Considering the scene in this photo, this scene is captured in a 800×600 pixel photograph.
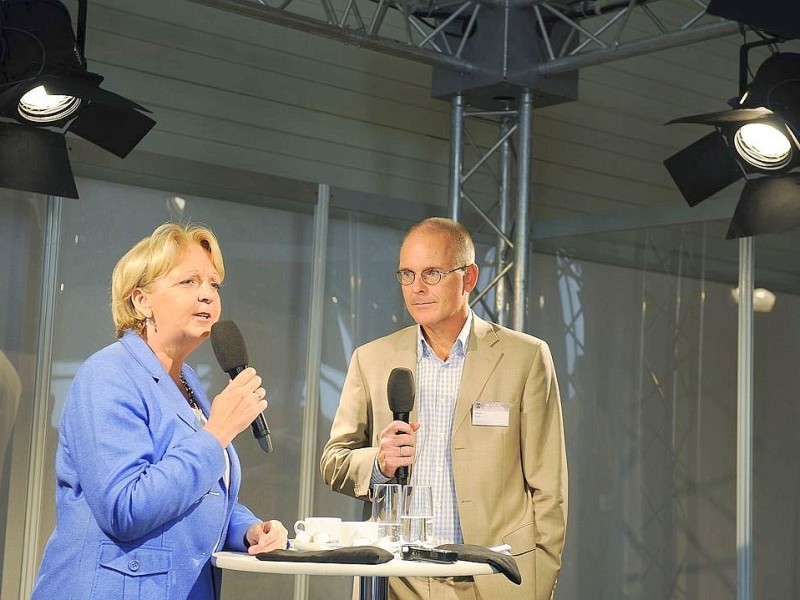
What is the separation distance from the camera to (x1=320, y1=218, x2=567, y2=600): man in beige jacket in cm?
361

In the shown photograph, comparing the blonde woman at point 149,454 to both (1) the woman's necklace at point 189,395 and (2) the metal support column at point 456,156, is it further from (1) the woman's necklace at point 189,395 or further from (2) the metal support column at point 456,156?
(2) the metal support column at point 456,156

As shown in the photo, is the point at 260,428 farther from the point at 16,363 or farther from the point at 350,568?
the point at 16,363

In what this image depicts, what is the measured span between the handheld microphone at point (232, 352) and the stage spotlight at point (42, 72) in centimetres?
205

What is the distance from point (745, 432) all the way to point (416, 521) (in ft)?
12.9

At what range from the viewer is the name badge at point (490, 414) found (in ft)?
12.1

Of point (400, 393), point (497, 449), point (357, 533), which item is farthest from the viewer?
point (497, 449)

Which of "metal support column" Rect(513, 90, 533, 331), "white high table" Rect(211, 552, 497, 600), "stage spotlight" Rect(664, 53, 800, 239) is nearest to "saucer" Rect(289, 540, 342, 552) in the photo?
"white high table" Rect(211, 552, 497, 600)

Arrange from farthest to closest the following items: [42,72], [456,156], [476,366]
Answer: [456,156]
[42,72]
[476,366]

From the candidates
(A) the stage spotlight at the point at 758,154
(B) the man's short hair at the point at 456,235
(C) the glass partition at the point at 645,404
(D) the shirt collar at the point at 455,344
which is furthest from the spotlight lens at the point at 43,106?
(C) the glass partition at the point at 645,404

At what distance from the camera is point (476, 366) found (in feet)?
12.4

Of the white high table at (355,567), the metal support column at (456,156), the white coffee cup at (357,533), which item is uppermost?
the metal support column at (456,156)

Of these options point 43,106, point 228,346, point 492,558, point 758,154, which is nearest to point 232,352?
point 228,346

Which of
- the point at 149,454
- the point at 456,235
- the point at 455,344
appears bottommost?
the point at 149,454

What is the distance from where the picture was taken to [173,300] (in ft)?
8.75
